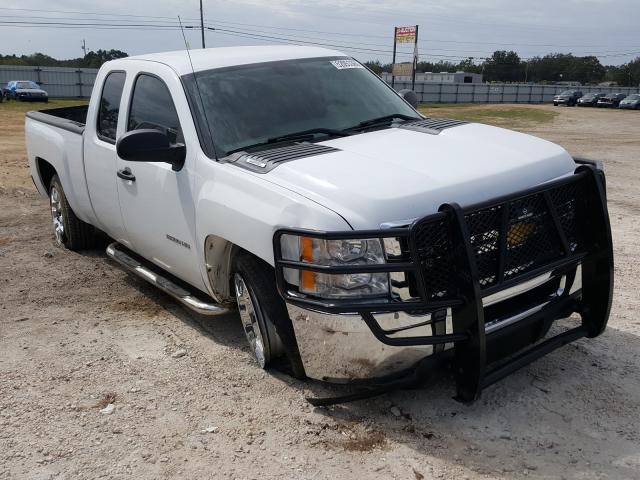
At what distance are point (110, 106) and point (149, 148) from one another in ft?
5.18

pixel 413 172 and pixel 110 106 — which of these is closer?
pixel 413 172

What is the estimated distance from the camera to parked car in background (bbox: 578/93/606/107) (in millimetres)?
53503

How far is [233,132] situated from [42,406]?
1.94m

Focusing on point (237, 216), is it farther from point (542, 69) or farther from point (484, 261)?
point (542, 69)

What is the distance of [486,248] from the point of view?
3.28 meters

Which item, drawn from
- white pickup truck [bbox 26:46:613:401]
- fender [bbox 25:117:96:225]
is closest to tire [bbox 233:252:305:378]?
white pickup truck [bbox 26:46:613:401]

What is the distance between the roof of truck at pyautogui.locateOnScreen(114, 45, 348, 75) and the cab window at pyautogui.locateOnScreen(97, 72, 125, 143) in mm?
201

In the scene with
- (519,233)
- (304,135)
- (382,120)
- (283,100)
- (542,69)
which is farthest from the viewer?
(542,69)

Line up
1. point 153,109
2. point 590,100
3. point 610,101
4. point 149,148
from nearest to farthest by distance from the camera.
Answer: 1. point 149,148
2. point 153,109
3. point 610,101
4. point 590,100

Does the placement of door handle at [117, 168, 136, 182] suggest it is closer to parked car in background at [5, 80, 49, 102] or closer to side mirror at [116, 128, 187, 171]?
side mirror at [116, 128, 187, 171]

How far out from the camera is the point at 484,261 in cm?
327

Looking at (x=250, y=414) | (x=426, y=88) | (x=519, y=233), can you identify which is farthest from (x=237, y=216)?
(x=426, y=88)

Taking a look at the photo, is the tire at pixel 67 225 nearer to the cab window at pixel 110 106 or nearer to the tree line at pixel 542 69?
the cab window at pixel 110 106

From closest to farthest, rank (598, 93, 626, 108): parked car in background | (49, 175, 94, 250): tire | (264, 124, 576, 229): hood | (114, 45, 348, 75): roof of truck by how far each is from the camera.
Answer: (264, 124, 576, 229): hood, (114, 45, 348, 75): roof of truck, (49, 175, 94, 250): tire, (598, 93, 626, 108): parked car in background
